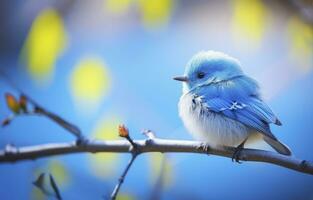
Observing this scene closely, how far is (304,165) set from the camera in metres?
1.31

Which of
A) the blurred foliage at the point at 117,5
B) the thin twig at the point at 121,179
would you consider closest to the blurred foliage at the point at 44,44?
the blurred foliage at the point at 117,5

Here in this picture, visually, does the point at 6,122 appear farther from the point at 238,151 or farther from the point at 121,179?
the point at 238,151

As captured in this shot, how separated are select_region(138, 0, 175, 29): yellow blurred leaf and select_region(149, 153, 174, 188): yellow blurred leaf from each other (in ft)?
1.14

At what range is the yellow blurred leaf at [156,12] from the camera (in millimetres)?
1602

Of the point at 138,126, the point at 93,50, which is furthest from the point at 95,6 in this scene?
the point at 138,126

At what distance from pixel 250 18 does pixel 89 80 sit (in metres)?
0.44

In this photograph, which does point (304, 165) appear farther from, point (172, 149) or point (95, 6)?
point (95, 6)

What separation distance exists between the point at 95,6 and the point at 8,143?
1.40 feet

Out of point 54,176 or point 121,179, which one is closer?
point 121,179

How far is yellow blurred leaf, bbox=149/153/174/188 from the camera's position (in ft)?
4.98

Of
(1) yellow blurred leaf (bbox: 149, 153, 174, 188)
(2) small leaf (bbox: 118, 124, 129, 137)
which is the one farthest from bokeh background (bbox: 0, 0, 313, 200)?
(2) small leaf (bbox: 118, 124, 129, 137)

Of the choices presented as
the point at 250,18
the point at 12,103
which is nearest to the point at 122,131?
the point at 12,103

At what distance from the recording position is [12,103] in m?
1.58

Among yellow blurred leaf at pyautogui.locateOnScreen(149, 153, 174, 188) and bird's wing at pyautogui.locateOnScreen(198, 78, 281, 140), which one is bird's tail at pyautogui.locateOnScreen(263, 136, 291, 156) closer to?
bird's wing at pyautogui.locateOnScreen(198, 78, 281, 140)
